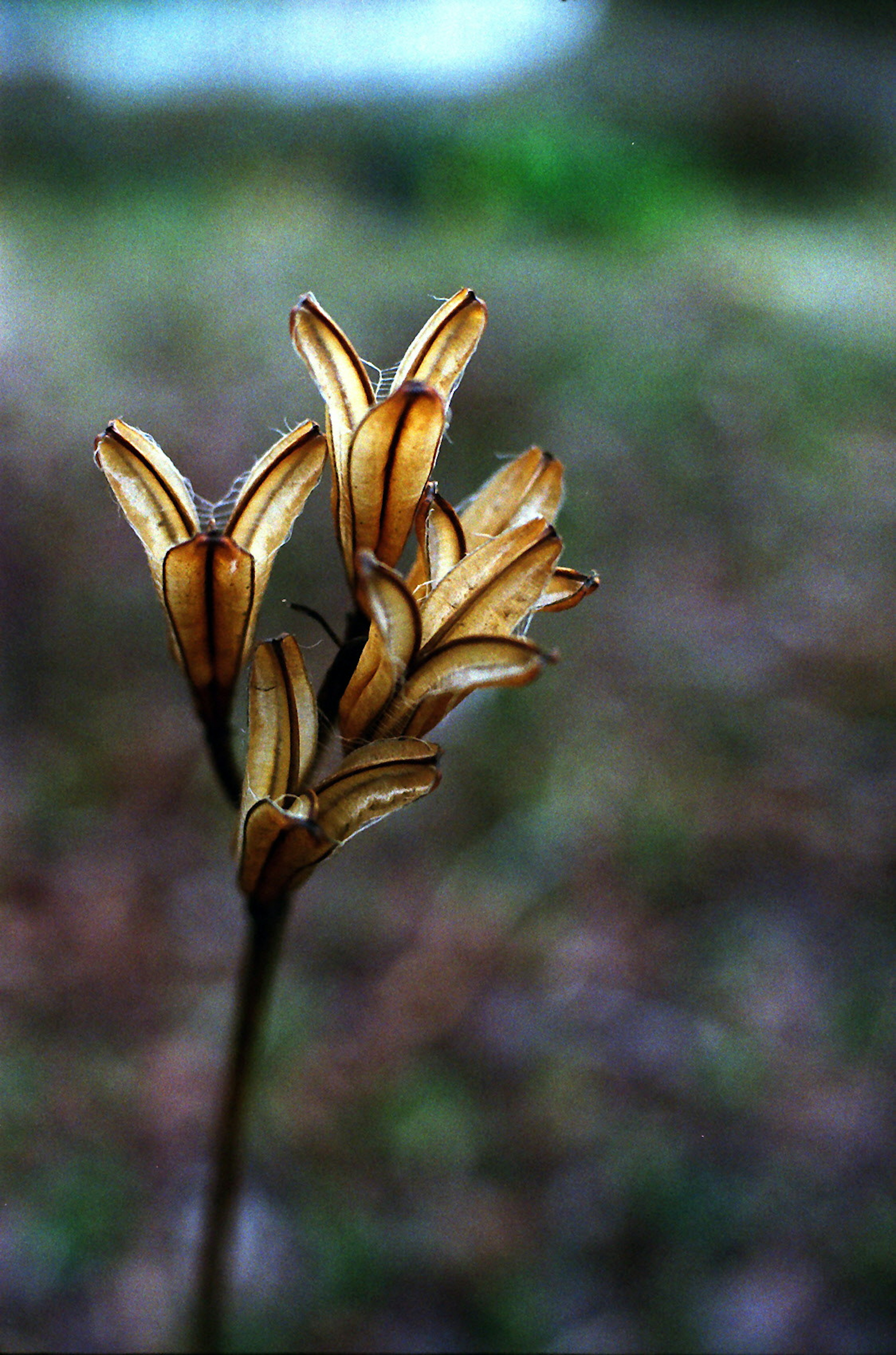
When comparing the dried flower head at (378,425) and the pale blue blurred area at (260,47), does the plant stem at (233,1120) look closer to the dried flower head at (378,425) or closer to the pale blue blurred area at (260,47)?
the dried flower head at (378,425)

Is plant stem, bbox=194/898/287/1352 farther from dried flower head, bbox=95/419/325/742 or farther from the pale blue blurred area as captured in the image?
the pale blue blurred area

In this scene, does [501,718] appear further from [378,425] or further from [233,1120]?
[378,425]

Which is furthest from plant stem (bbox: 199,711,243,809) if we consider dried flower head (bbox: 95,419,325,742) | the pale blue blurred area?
the pale blue blurred area

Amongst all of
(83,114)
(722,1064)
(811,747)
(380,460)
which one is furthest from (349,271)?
(380,460)

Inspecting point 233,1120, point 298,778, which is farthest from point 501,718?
point 298,778

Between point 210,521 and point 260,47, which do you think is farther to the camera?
point 260,47
